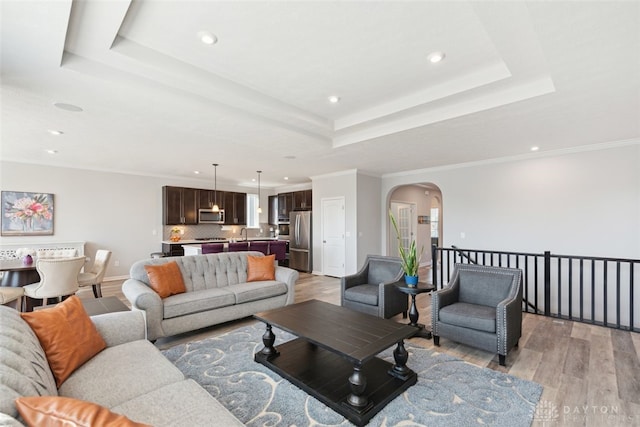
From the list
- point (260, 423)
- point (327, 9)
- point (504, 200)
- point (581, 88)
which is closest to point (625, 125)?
point (581, 88)

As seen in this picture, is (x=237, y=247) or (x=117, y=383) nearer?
(x=117, y=383)

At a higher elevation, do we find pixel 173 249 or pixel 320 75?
pixel 320 75

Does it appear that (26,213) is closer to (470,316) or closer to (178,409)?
(178,409)

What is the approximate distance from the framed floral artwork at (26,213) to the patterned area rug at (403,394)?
209 inches

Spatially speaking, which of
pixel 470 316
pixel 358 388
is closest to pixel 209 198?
pixel 470 316

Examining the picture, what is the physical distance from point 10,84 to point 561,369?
225 inches

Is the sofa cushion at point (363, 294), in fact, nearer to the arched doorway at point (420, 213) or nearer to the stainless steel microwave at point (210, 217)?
the arched doorway at point (420, 213)

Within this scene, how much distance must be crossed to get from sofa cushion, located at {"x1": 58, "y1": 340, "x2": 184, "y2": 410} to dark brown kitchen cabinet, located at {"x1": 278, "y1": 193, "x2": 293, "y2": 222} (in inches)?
285

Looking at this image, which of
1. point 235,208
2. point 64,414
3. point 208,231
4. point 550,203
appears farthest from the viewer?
point 235,208

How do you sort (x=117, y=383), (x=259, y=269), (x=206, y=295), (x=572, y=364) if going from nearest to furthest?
(x=117, y=383)
(x=572, y=364)
(x=206, y=295)
(x=259, y=269)

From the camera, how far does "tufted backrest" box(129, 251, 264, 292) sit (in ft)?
12.3

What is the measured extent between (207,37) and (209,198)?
6596 millimetres

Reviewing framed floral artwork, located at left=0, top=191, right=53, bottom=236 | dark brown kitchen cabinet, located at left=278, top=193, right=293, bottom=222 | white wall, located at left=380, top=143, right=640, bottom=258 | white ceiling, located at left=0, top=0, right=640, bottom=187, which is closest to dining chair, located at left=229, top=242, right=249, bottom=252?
white ceiling, located at left=0, top=0, right=640, bottom=187

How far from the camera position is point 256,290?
407cm
